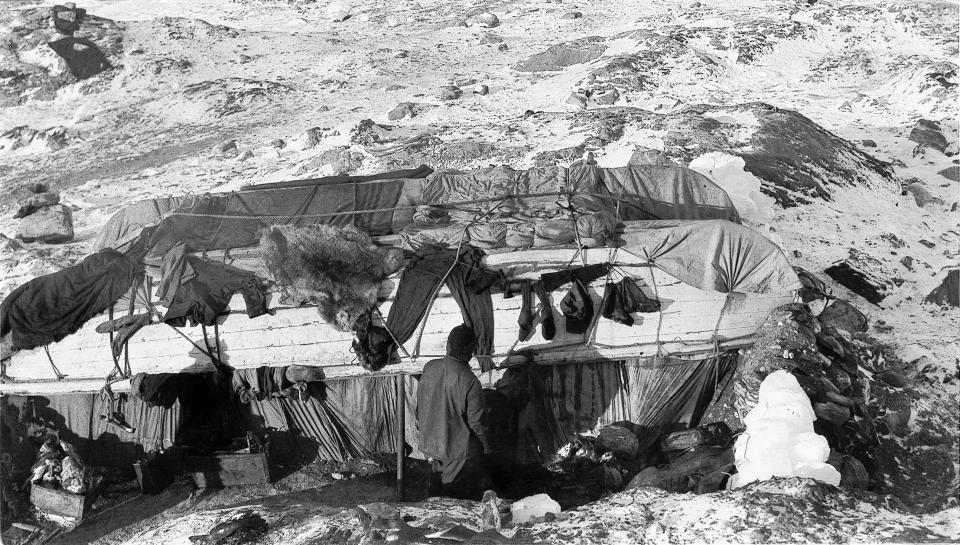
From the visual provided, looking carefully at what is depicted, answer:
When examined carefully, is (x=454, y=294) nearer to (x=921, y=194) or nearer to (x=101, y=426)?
(x=101, y=426)

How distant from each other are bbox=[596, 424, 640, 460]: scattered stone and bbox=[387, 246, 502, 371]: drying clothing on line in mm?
1102

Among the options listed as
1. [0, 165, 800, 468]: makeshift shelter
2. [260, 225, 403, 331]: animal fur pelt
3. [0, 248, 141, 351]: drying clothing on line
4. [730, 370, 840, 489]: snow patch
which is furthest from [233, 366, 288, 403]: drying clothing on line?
[730, 370, 840, 489]: snow patch

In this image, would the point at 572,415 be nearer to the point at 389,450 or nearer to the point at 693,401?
the point at 693,401

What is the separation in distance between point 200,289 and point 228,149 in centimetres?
536

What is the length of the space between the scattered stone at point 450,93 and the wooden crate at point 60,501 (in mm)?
7540

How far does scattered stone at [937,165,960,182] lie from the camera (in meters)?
8.74

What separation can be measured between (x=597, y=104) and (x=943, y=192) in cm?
458

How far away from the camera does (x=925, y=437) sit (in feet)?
18.0

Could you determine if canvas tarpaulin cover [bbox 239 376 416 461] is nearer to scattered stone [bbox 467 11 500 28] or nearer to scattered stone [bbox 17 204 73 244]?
scattered stone [bbox 17 204 73 244]

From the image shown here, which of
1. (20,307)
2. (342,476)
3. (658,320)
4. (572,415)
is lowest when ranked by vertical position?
(342,476)

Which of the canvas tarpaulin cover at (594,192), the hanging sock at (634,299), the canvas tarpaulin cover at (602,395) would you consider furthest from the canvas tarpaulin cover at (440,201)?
the canvas tarpaulin cover at (602,395)

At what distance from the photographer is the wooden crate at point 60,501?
18.6 ft

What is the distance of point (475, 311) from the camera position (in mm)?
5539

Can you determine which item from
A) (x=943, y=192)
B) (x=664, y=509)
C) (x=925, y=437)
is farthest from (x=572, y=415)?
(x=943, y=192)
